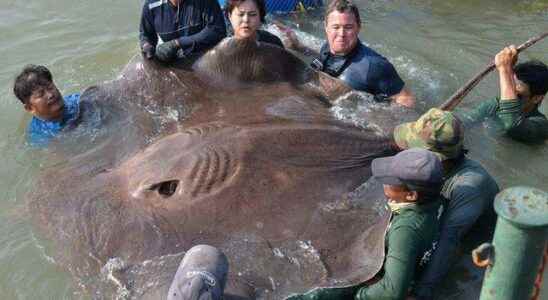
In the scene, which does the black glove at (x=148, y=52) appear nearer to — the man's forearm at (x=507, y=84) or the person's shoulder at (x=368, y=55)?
the person's shoulder at (x=368, y=55)

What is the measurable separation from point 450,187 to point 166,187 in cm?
197

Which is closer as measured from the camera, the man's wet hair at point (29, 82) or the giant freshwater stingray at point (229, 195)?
the giant freshwater stingray at point (229, 195)

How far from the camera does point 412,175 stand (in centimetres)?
323

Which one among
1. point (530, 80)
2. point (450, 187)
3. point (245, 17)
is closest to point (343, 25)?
point (245, 17)

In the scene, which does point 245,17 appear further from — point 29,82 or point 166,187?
point 29,82

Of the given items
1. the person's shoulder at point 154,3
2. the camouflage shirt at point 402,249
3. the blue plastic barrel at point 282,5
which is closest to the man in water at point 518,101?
the camouflage shirt at point 402,249

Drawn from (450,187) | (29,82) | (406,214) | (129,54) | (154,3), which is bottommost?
(129,54)

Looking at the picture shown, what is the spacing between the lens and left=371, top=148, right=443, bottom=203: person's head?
3.23m

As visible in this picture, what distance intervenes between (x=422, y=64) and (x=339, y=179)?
4175 mm

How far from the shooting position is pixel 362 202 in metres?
3.72

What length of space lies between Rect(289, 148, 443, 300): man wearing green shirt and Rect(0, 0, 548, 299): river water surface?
4.85 ft

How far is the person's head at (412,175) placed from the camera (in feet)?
10.6

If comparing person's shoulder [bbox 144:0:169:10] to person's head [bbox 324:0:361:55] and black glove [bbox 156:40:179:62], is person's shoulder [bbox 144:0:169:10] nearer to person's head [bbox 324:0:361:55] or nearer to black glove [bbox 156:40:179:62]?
black glove [bbox 156:40:179:62]

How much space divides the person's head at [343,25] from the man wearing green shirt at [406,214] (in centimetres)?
232
